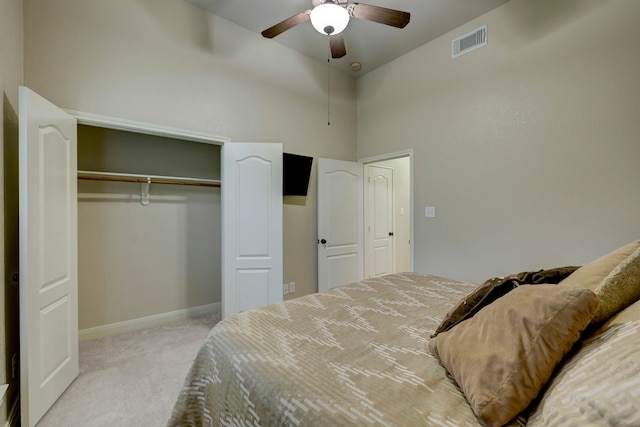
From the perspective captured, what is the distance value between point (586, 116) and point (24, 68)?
174 inches

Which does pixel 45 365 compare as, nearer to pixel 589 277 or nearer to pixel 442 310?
pixel 442 310

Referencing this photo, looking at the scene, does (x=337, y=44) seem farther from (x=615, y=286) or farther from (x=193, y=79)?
(x=615, y=286)

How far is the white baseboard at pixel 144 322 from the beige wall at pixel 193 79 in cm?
68

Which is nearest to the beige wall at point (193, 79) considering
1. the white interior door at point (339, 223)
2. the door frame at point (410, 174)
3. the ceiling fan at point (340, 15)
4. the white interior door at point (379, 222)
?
the white interior door at point (339, 223)

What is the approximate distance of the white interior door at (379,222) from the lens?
4.29m

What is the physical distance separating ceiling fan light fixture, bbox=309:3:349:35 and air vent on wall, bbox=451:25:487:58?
5.71ft

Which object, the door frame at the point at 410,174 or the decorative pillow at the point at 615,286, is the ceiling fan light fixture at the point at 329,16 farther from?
the decorative pillow at the point at 615,286

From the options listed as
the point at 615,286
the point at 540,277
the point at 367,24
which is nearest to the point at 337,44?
the point at 367,24

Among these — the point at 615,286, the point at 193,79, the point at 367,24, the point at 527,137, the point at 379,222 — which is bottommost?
the point at 615,286

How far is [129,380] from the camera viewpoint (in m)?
2.07

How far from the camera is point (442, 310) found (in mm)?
1542

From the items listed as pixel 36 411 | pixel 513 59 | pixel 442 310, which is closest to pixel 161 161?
pixel 36 411

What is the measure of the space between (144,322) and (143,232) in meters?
0.99

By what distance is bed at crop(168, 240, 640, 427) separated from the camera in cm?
65
